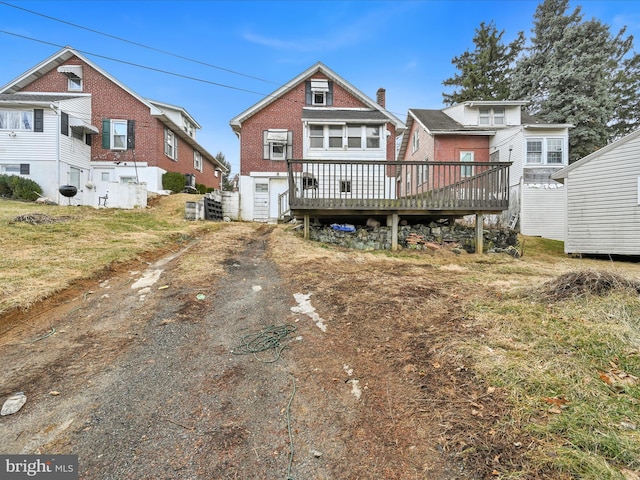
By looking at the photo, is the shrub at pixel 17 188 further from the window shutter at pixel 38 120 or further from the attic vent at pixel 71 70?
the attic vent at pixel 71 70

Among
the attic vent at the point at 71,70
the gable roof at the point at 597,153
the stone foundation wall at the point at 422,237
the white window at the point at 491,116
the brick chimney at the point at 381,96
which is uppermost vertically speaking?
the attic vent at the point at 71,70

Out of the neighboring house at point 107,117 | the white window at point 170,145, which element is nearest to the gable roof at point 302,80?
the white window at point 170,145

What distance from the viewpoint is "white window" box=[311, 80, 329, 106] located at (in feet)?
58.8

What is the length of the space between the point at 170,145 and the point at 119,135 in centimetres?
284

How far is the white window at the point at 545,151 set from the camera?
18.0 metres

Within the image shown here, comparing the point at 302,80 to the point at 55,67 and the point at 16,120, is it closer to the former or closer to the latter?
the point at 55,67

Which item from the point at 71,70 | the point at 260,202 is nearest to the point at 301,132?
the point at 260,202

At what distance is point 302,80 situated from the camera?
1781cm

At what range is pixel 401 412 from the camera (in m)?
2.26

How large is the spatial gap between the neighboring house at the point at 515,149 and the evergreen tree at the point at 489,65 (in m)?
9.53

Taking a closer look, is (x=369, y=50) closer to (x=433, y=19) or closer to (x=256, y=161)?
(x=433, y=19)

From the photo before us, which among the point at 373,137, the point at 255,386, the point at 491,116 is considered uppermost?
the point at 491,116

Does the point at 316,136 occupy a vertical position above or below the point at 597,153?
above

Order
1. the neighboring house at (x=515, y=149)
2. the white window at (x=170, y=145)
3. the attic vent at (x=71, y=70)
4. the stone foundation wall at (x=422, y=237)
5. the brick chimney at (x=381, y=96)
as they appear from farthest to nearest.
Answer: the brick chimney at (x=381, y=96) < the white window at (x=170, y=145) < the attic vent at (x=71, y=70) < the neighboring house at (x=515, y=149) < the stone foundation wall at (x=422, y=237)
